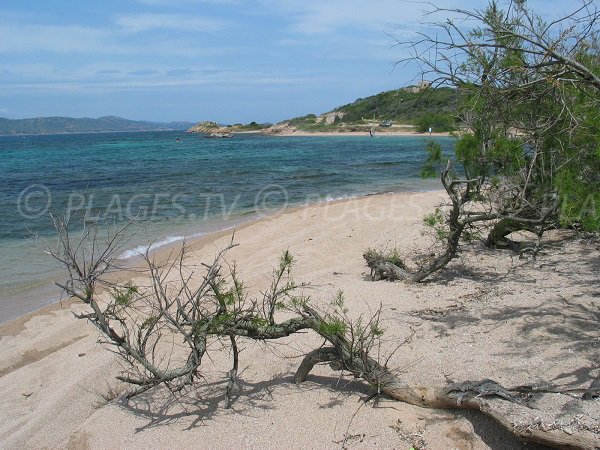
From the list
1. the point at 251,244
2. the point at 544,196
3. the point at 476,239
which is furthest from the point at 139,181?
the point at 544,196

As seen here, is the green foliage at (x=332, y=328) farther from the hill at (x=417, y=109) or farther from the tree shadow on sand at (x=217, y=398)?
the hill at (x=417, y=109)

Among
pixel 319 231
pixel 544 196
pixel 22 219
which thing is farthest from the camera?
Result: pixel 22 219

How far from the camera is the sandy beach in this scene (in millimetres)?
3402

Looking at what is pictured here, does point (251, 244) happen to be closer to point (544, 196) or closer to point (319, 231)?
point (319, 231)

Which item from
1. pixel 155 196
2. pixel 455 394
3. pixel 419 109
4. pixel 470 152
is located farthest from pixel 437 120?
pixel 155 196

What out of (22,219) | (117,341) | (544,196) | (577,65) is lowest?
(22,219)

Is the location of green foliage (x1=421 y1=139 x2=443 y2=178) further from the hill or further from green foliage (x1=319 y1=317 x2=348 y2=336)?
green foliage (x1=319 y1=317 x2=348 y2=336)

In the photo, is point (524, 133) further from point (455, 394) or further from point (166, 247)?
point (166, 247)

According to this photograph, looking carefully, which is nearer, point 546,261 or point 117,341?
point 117,341

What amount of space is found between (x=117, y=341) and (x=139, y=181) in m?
20.3

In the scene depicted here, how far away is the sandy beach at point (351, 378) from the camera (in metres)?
3.40

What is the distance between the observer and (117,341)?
3674 millimetres

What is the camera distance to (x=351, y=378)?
13.4 ft

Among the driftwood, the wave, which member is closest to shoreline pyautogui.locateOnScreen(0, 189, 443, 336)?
the wave
